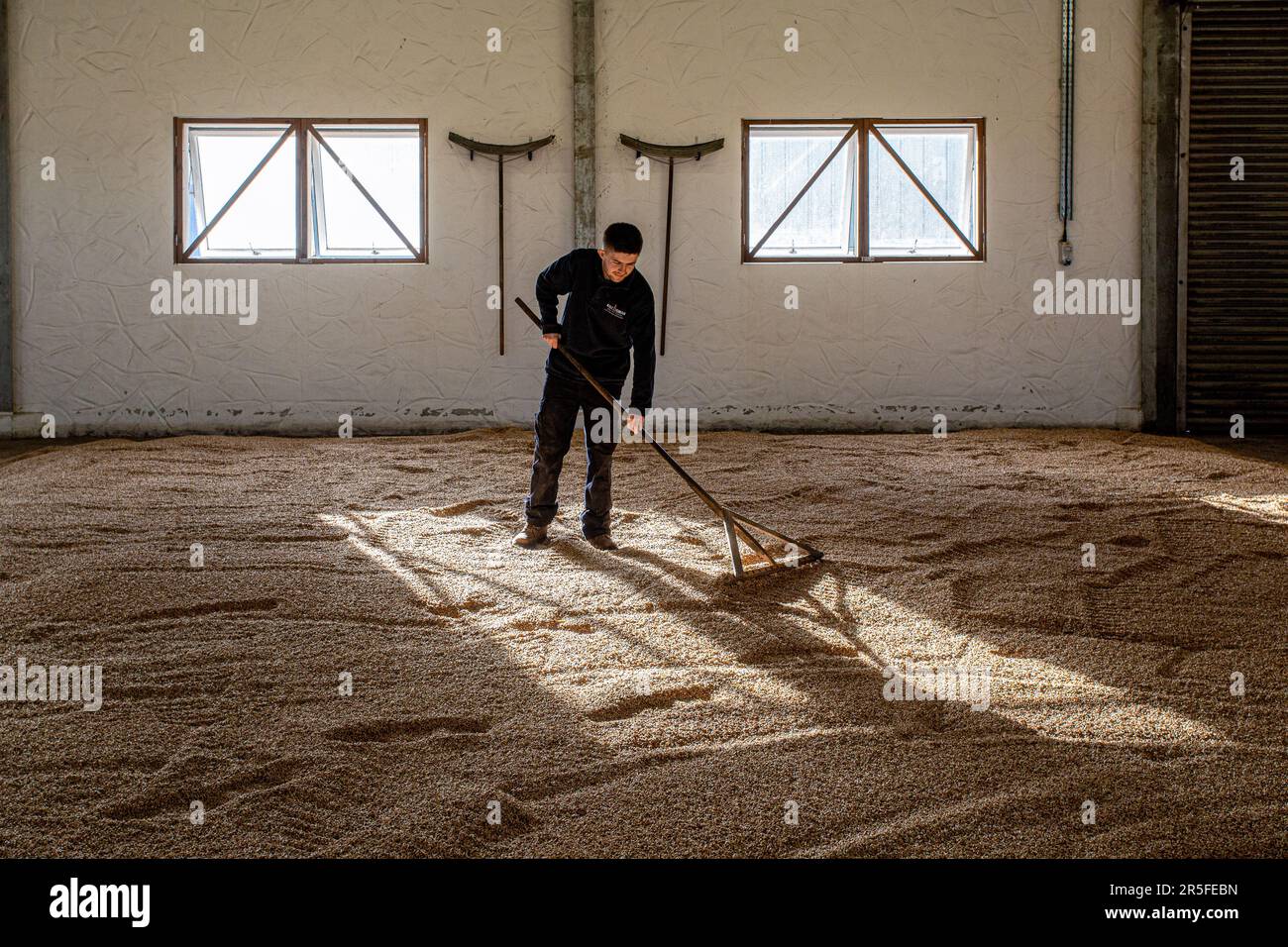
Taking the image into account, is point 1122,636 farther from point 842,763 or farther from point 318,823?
point 318,823

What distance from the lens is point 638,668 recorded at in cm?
314

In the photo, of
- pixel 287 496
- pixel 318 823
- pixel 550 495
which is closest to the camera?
pixel 318 823

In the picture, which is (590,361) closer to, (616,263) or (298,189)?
(616,263)

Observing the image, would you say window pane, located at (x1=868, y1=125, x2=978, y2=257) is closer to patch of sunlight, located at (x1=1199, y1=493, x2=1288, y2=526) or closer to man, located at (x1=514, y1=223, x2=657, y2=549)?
patch of sunlight, located at (x1=1199, y1=493, x2=1288, y2=526)

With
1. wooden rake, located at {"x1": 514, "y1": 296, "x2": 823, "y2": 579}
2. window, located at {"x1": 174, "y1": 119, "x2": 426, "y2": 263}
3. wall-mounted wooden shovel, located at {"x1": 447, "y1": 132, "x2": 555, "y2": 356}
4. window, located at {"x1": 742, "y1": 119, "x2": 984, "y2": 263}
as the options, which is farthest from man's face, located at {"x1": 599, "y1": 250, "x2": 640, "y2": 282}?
window, located at {"x1": 174, "y1": 119, "x2": 426, "y2": 263}

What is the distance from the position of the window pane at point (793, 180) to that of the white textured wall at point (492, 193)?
0.18 m

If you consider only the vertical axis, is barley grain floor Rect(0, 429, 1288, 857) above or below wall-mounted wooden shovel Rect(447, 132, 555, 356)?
below

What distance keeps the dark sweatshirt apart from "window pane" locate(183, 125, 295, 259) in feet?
16.0

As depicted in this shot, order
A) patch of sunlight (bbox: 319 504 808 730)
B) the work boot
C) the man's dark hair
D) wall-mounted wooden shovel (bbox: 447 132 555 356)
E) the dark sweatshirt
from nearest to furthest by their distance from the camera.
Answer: patch of sunlight (bbox: 319 504 808 730)
the man's dark hair
the dark sweatshirt
the work boot
wall-mounted wooden shovel (bbox: 447 132 555 356)

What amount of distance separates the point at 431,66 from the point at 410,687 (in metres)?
6.99

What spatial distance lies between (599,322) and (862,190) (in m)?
4.81

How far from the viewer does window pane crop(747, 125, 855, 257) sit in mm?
8781

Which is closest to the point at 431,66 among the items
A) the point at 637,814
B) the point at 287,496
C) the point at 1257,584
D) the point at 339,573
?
the point at 287,496

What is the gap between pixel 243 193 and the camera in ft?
28.6
